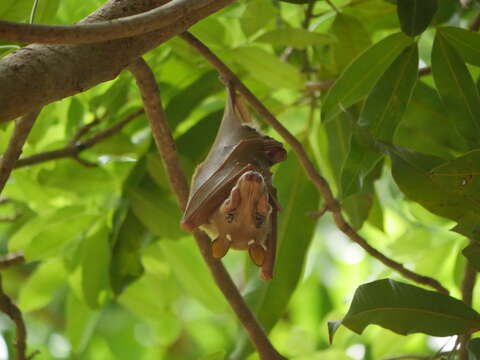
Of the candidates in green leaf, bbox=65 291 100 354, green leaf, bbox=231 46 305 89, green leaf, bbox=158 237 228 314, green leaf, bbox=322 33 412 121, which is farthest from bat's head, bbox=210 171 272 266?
green leaf, bbox=65 291 100 354

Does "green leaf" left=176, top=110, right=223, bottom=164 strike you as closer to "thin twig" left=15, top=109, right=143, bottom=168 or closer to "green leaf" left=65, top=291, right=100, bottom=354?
"thin twig" left=15, top=109, right=143, bottom=168

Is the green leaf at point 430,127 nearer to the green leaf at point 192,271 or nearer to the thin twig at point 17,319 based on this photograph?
the green leaf at point 192,271

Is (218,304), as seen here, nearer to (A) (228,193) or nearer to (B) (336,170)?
(B) (336,170)

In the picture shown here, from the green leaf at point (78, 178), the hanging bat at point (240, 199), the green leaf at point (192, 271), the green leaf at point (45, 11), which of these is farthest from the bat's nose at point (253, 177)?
the green leaf at point (192, 271)

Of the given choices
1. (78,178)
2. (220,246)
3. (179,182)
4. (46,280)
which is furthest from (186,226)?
(46,280)

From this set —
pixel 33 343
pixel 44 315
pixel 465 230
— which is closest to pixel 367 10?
pixel 465 230

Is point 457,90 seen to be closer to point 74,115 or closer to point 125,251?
point 125,251
